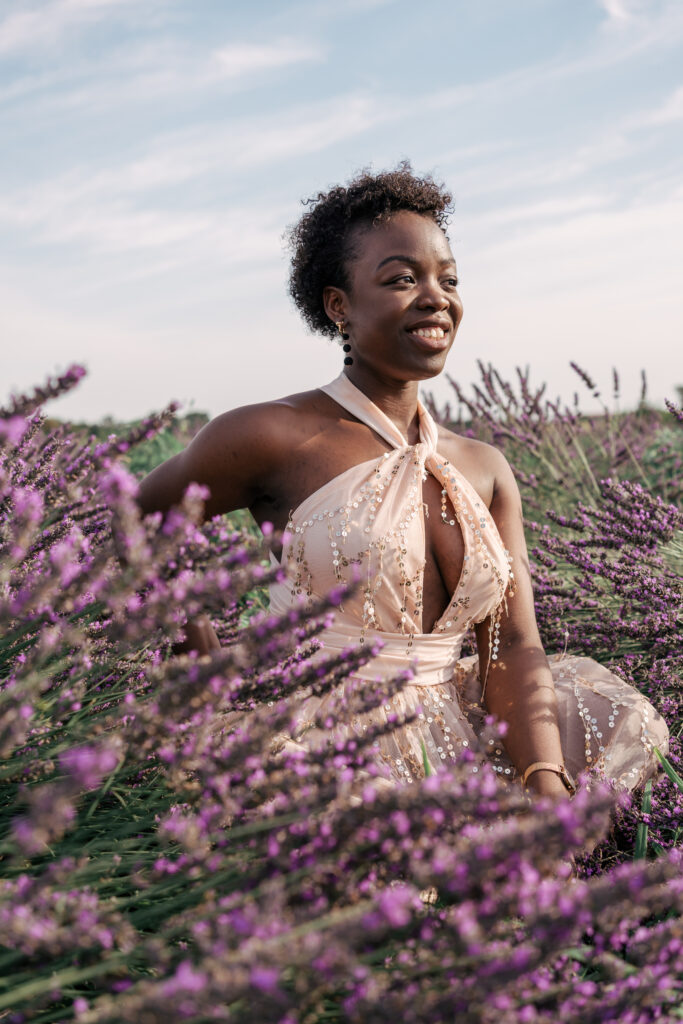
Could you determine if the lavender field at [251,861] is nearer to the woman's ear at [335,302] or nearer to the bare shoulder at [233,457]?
the bare shoulder at [233,457]

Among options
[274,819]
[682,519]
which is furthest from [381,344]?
[274,819]

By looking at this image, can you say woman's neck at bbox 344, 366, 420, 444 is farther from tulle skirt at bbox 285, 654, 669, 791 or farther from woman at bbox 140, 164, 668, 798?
tulle skirt at bbox 285, 654, 669, 791

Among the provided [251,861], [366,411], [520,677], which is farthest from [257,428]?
[251,861]

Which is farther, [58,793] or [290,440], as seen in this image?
[290,440]

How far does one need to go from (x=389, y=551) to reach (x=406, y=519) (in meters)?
0.10

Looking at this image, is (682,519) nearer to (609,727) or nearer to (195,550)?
(609,727)

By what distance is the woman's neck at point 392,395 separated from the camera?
7.96 feet

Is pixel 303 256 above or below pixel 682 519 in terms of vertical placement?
above

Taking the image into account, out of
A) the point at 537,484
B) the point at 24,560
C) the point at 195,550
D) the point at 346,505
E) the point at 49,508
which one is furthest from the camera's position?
the point at 537,484

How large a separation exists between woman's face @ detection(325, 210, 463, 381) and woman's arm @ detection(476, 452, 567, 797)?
1.51 feet

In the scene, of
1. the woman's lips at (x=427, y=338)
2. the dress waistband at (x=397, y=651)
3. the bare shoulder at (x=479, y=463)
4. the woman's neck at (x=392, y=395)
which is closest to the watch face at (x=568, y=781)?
the dress waistband at (x=397, y=651)

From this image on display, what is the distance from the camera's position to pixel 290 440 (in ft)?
7.30

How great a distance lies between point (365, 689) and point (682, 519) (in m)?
1.70

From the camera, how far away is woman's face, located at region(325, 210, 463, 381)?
7.54 ft
